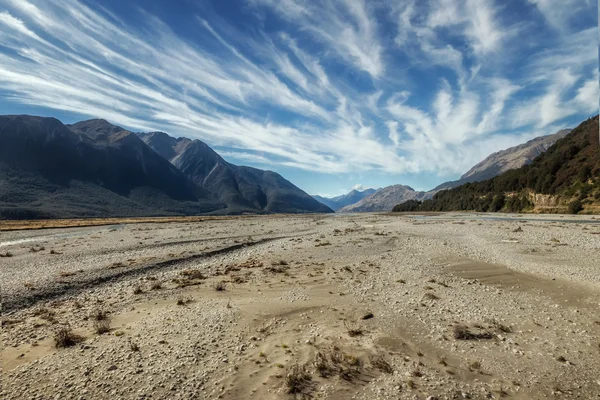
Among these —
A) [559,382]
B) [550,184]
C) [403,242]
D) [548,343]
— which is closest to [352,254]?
[403,242]

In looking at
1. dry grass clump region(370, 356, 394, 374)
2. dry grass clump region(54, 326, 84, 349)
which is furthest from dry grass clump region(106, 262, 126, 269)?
dry grass clump region(370, 356, 394, 374)

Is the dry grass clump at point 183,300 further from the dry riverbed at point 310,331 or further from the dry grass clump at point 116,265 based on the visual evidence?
the dry grass clump at point 116,265

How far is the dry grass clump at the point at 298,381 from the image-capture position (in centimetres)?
895

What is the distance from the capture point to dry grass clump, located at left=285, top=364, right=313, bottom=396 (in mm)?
8953

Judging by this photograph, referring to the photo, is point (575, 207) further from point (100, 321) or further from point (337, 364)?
point (100, 321)

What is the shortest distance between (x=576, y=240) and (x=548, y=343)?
31.1m

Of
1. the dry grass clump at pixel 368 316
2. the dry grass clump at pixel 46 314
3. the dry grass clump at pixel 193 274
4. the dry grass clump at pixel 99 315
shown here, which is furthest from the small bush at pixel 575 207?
the dry grass clump at pixel 46 314

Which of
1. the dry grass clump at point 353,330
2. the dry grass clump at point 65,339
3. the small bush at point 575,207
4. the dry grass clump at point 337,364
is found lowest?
the dry grass clump at point 65,339

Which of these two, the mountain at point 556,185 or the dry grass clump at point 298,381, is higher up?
the mountain at point 556,185

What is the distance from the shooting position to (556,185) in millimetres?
96938

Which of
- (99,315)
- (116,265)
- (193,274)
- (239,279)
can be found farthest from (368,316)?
(116,265)

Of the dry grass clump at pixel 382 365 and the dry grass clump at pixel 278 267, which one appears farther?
the dry grass clump at pixel 278 267

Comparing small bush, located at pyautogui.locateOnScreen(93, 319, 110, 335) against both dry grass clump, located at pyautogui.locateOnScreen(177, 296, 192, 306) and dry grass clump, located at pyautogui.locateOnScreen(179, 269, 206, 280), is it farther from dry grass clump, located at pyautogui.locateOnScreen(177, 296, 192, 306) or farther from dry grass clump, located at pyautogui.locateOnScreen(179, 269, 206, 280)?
dry grass clump, located at pyautogui.locateOnScreen(179, 269, 206, 280)

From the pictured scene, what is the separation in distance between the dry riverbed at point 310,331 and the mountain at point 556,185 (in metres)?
79.4
